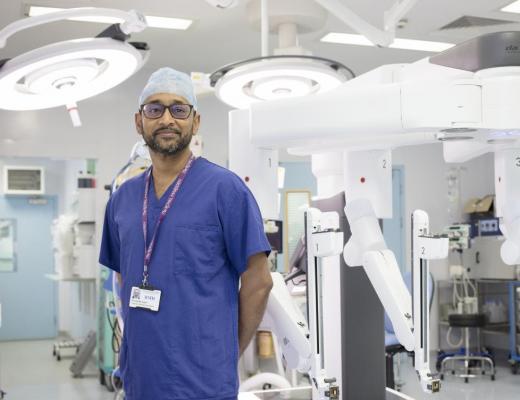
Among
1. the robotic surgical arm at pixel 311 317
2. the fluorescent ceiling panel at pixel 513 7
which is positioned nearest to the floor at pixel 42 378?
the robotic surgical arm at pixel 311 317

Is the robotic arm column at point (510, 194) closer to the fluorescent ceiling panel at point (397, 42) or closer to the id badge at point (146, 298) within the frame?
the id badge at point (146, 298)

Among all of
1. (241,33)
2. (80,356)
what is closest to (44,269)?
(80,356)

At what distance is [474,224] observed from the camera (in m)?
8.19

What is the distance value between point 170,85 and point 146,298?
650 mm

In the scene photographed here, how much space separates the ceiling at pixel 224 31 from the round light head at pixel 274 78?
7.48 feet

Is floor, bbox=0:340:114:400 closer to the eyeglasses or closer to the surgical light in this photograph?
the surgical light

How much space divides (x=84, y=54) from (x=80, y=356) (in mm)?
5318

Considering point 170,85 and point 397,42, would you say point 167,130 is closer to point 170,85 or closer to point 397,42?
point 170,85

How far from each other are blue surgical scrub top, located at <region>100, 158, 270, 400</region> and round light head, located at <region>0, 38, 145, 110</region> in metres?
0.62

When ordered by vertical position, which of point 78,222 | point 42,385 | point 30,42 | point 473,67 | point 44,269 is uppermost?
point 30,42

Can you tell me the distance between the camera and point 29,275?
10.1 metres

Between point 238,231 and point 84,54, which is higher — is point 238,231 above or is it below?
below

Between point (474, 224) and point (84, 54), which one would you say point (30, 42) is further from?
point (474, 224)

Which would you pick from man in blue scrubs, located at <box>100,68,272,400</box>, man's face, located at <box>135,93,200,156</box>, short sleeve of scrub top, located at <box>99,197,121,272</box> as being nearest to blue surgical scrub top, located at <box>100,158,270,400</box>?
man in blue scrubs, located at <box>100,68,272,400</box>
